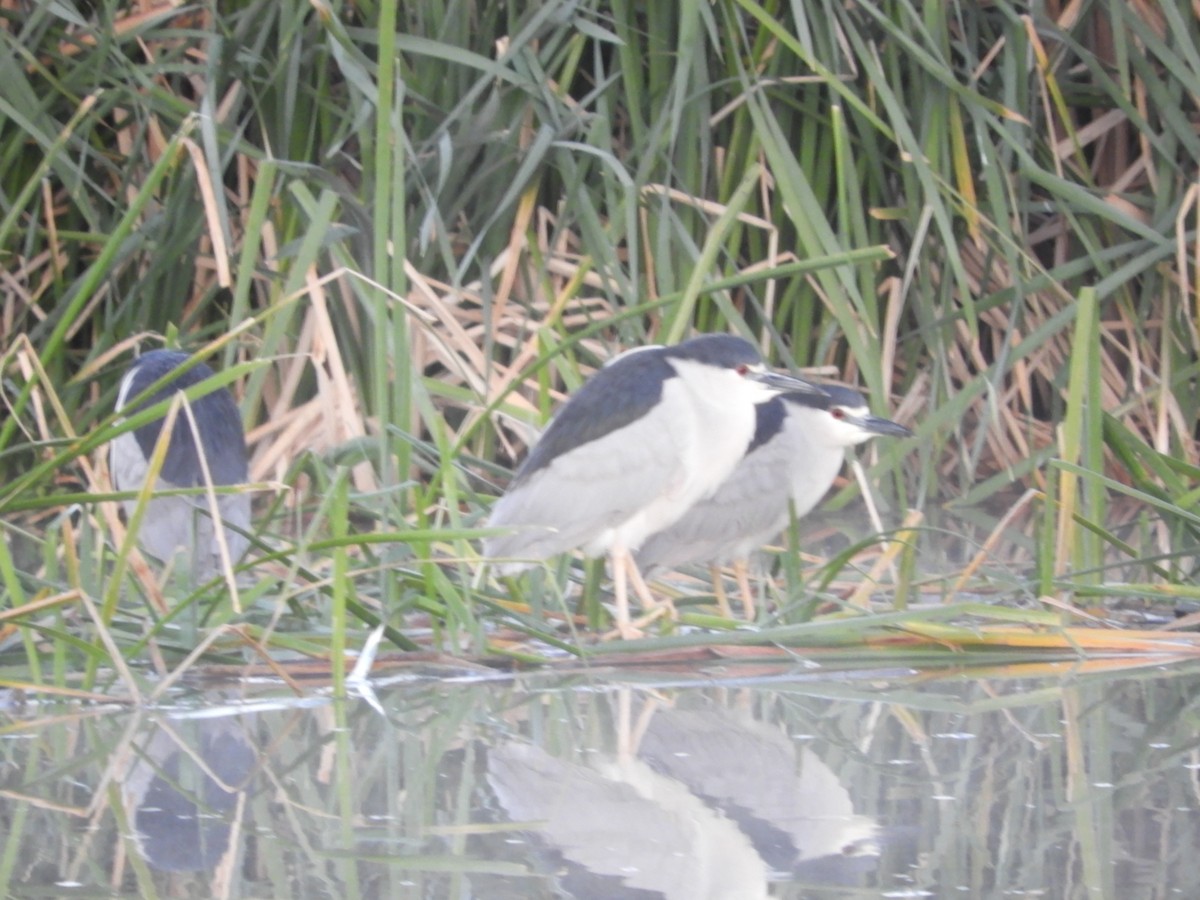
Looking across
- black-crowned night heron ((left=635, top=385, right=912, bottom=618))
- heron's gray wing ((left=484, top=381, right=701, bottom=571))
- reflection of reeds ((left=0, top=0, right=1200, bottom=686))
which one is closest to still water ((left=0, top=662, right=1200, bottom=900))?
heron's gray wing ((left=484, top=381, right=701, bottom=571))

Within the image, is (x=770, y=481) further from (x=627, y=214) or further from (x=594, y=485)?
(x=627, y=214)

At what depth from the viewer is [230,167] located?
557 cm

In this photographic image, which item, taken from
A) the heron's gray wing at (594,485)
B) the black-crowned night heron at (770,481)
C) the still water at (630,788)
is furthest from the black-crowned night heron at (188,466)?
the still water at (630,788)

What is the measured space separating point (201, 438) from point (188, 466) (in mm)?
69

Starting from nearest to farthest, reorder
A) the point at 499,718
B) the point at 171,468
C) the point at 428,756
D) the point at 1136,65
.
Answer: the point at 428,756 → the point at 499,718 → the point at 171,468 → the point at 1136,65

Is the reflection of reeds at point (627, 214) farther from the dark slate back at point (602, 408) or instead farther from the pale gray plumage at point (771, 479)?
the dark slate back at point (602, 408)

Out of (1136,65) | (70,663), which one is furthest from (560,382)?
(70,663)

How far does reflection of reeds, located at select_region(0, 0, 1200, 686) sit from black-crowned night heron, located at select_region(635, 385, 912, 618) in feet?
0.63

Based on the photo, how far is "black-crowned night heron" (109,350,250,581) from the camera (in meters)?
4.33

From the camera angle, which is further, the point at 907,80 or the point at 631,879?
the point at 907,80

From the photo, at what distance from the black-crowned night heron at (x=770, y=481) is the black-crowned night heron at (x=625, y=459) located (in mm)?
225

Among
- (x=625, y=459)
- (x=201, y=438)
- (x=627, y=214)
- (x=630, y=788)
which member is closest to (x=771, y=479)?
(x=625, y=459)

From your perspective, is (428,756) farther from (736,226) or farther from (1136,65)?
(1136,65)

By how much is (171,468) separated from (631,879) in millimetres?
2353
